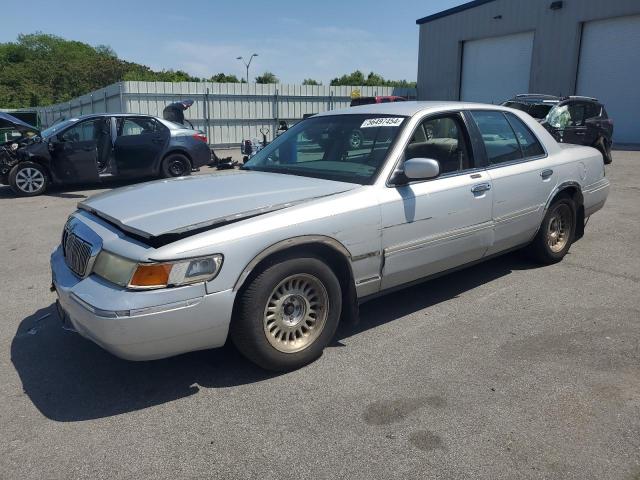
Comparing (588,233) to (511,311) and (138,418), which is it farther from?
(138,418)

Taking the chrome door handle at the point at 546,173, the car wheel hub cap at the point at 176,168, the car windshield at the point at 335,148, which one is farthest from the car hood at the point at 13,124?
the chrome door handle at the point at 546,173

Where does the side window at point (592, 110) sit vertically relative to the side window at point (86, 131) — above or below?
above

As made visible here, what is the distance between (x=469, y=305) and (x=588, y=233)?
342cm

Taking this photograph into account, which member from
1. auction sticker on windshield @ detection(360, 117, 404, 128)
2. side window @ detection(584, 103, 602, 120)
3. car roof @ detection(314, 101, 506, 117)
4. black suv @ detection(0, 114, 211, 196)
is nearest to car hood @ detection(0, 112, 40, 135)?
black suv @ detection(0, 114, 211, 196)

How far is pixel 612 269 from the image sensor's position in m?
5.50

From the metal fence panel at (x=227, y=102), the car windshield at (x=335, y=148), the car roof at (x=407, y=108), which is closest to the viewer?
the car windshield at (x=335, y=148)

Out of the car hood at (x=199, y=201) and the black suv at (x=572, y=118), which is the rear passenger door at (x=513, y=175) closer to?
the car hood at (x=199, y=201)

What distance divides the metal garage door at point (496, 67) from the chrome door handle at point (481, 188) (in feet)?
75.3

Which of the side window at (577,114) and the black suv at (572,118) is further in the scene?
the side window at (577,114)

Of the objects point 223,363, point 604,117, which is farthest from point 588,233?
point 604,117

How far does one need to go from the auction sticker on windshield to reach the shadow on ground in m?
1.48

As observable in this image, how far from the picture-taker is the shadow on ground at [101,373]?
3119 millimetres

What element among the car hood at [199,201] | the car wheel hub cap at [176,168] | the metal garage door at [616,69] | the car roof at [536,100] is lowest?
the car wheel hub cap at [176,168]

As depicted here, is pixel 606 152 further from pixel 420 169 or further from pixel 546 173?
pixel 420 169
